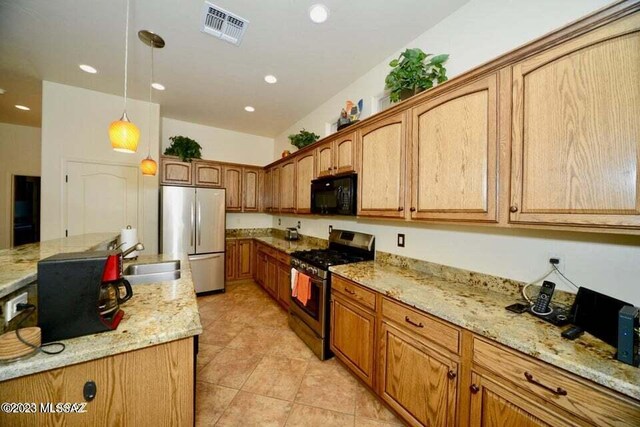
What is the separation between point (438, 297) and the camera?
146 centimetres

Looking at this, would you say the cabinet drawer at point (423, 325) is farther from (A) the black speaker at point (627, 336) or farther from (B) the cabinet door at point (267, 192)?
(B) the cabinet door at point (267, 192)

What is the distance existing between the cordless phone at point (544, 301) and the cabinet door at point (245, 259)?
421cm

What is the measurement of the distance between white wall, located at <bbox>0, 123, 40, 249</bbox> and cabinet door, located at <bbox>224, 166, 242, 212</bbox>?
4.05 metres

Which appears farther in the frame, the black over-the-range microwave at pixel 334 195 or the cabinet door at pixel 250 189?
the cabinet door at pixel 250 189

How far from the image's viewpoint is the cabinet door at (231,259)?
4.35 meters

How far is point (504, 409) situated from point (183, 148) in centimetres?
475

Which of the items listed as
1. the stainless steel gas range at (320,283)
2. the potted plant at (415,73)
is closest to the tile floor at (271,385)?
the stainless steel gas range at (320,283)

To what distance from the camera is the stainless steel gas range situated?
219 cm

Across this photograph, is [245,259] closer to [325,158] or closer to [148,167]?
[148,167]

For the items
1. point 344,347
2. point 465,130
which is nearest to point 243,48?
point 465,130

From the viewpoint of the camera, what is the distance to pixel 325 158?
2.79 metres

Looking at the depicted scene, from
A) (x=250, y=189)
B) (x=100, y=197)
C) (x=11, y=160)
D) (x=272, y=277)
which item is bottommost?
(x=272, y=277)

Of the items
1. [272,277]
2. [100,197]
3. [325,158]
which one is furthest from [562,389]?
[100,197]

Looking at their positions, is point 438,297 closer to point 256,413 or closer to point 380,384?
point 380,384
